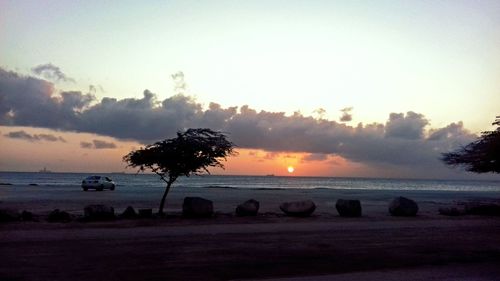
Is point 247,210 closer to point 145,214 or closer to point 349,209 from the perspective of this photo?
point 145,214

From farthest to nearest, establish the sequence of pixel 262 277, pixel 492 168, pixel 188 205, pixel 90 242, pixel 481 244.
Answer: pixel 492 168, pixel 188 205, pixel 481 244, pixel 90 242, pixel 262 277

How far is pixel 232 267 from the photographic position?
13508 mm

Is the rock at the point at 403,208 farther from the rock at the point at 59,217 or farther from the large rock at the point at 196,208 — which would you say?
the rock at the point at 59,217

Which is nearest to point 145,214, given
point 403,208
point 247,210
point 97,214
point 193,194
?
point 97,214

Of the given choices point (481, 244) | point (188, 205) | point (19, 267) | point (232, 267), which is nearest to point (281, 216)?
point (188, 205)

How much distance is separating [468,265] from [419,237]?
580 centimetres

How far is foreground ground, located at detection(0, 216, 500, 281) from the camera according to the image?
1283 cm

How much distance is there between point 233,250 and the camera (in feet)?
52.7

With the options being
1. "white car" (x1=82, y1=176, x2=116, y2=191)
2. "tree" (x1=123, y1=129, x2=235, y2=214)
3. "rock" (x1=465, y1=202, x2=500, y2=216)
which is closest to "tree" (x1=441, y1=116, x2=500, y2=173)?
"rock" (x1=465, y1=202, x2=500, y2=216)

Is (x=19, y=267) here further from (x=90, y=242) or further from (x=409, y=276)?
(x=409, y=276)

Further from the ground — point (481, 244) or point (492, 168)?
point (492, 168)

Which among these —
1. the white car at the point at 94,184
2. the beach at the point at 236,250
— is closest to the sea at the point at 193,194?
the white car at the point at 94,184

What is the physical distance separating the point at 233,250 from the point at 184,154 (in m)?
13.7

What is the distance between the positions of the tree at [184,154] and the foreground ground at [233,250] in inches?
212
